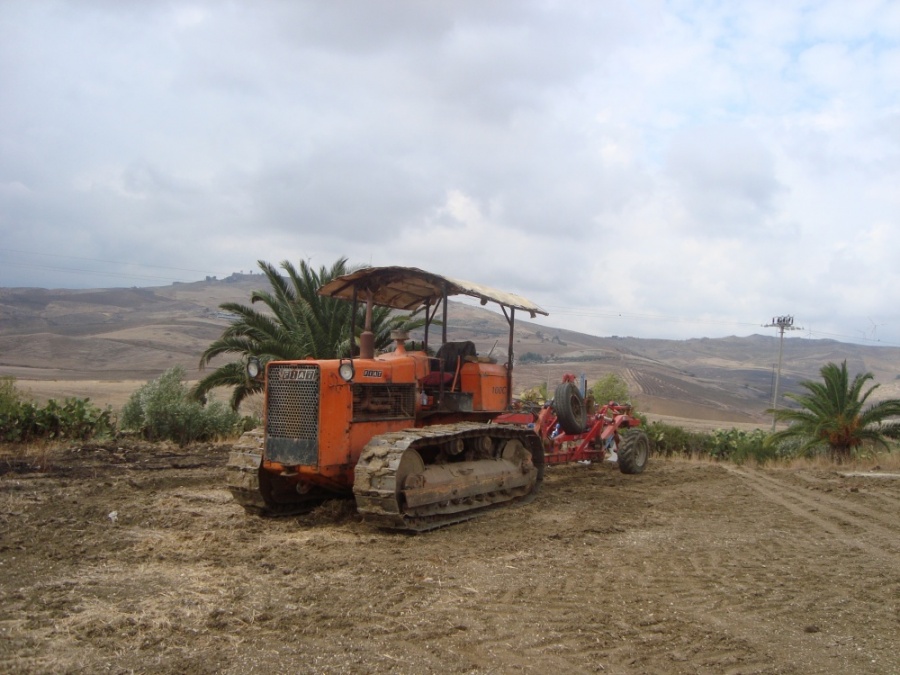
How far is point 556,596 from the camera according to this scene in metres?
5.94

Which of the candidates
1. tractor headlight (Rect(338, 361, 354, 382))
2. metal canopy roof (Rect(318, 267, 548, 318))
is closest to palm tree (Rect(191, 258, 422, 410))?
metal canopy roof (Rect(318, 267, 548, 318))

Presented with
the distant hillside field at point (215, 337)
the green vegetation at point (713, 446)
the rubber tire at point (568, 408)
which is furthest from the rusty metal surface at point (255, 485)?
the green vegetation at point (713, 446)

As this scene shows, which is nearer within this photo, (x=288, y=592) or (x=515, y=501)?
(x=288, y=592)

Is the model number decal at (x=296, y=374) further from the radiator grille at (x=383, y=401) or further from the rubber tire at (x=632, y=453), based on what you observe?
the rubber tire at (x=632, y=453)

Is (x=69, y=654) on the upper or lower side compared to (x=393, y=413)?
lower

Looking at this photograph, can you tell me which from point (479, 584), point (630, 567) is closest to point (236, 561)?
point (479, 584)

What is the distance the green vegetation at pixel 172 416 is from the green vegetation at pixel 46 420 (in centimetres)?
95

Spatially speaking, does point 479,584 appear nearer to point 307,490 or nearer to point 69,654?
point 69,654

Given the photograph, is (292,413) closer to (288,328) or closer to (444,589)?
(444,589)

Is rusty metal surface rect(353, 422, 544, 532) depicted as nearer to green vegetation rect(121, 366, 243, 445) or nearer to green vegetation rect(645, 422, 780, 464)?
green vegetation rect(121, 366, 243, 445)

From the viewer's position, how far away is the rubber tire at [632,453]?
13820mm

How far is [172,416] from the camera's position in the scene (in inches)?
690

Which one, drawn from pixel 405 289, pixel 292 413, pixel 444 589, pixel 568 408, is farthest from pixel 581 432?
pixel 444 589

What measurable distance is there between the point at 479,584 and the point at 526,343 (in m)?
95.7
